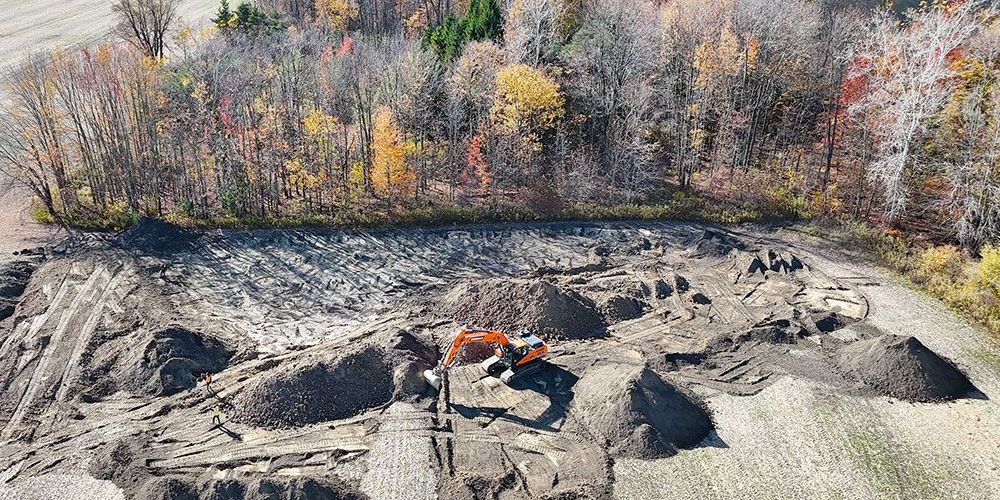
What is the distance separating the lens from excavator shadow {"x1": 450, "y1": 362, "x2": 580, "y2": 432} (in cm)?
1780

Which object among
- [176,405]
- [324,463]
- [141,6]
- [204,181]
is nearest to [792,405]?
[324,463]

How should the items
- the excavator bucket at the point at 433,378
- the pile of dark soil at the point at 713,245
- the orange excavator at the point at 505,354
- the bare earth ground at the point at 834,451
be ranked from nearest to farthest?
1. the bare earth ground at the point at 834,451
2. the excavator bucket at the point at 433,378
3. the orange excavator at the point at 505,354
4. the pile of dark soil at the point at 713,245

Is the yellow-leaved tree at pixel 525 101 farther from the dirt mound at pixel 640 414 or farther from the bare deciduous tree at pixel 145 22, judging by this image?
the bare deciduous tree at pixel 145 22

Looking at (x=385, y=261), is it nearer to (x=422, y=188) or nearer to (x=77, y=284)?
(x=422, y=188)

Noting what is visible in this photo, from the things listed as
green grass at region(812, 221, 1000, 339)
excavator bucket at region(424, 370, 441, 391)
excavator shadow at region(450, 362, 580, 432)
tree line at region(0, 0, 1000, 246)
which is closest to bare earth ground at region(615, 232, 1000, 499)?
excavator shadow at region(450, 362, 580, 432)

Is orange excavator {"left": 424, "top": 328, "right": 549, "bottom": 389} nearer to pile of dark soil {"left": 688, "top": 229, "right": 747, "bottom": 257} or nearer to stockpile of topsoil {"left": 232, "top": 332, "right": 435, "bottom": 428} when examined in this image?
stockpile of topsoil {"left": 232, "top": 332, "right": 435, "bottom": 428}

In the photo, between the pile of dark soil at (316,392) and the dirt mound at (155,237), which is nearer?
the pile of dark soil at (316,392)

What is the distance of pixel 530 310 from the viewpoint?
2202 centimetres

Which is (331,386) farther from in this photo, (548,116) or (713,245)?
(548,116)

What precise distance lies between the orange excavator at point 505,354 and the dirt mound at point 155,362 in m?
7.01

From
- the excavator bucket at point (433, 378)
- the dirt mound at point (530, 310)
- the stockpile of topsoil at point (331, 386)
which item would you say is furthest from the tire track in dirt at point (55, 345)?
the dirt mound at point (530, 310)

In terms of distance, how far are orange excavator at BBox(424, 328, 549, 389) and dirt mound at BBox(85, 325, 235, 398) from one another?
701 centimetres

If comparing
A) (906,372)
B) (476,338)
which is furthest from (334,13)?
(906,372)

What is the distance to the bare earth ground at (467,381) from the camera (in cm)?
1585
